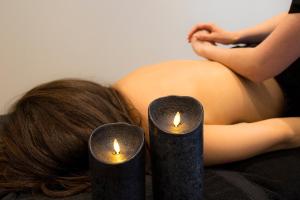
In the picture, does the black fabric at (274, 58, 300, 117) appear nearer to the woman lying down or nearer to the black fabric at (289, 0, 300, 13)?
the woman lying down

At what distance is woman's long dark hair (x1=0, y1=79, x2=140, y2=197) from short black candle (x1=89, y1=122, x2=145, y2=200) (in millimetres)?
207

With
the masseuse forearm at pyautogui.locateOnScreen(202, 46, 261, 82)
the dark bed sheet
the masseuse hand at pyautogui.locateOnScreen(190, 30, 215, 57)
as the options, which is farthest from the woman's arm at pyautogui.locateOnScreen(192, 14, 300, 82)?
the dark bed sheet

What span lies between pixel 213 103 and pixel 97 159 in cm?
52

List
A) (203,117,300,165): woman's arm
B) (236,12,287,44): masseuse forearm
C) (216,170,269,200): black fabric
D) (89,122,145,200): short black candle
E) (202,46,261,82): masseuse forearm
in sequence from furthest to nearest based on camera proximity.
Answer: (236,12,287,44): masseuse forearm, (202,46,261,82): masseuse forearm, (203,117,300,165): woman's arm, (216,170,269,200): black fabric, (89,122,145,200): short black candle

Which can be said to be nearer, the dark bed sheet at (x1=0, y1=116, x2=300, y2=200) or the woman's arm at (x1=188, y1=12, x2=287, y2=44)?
the dark bed sheet at (x1=0, y1=116, x2=300, y2=200)

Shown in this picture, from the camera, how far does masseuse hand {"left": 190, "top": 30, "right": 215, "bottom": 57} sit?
1.29 meters

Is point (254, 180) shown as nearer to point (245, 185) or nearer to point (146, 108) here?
point (245, 185)

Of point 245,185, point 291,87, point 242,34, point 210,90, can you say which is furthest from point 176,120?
point 242,34

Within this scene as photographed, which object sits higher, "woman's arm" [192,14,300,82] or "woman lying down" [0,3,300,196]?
"woman's arm" [192,14,300,82]

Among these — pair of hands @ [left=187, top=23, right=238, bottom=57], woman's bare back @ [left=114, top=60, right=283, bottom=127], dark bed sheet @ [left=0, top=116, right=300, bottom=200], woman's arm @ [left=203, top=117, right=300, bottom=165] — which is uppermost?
pair of hands @ [left=187, top=23, right=238, bottom=57]

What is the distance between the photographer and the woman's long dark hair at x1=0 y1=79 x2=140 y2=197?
89 centimetres

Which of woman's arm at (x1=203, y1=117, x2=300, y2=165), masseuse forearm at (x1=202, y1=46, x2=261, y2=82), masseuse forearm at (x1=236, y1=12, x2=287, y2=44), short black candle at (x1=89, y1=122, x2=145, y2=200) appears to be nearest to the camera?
short black candle at (x1=89, y1=122, x2=145, y2=200)

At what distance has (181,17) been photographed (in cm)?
190

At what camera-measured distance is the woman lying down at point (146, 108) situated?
0.90 meters
